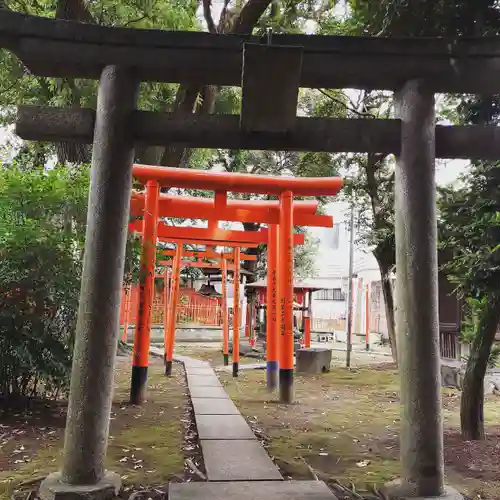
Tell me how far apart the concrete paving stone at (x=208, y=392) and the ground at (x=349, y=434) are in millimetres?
226

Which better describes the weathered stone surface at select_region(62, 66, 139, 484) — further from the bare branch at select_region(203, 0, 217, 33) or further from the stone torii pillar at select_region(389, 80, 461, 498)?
the bare branch at select_region(203, 0, 217, 33)

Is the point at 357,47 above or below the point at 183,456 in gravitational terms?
above

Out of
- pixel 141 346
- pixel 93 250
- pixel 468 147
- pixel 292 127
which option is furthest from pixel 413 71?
pixel 141 346

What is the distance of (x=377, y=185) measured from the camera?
13133 millimetres

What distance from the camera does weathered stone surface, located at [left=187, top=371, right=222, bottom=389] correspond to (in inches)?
362

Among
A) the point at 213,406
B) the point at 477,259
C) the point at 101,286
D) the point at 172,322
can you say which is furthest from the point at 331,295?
the point at 101,286

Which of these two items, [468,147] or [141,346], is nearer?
[468,147]

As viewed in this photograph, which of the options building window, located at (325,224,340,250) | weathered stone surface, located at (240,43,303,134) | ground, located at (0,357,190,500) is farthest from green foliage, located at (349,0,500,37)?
building window, located at (325,224,340,250)

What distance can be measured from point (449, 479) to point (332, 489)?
108cm

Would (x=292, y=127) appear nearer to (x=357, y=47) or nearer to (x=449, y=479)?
(x=357, y=47)

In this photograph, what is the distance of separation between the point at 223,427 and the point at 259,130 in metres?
3.52

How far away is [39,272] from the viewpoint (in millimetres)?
5379

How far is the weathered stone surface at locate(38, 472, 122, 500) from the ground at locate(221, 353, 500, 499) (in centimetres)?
152

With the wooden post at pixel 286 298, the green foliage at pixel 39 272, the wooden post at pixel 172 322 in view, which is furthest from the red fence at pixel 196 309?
the green foliage at pixel 39 272
